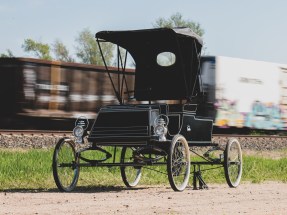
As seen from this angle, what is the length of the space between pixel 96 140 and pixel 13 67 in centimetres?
1440

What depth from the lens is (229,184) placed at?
12.5 meters

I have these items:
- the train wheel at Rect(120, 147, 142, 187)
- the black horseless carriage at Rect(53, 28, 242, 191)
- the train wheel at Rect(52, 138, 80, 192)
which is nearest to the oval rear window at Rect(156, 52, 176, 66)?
the black horseless carriage at Rect(53, 28, 242, 191)

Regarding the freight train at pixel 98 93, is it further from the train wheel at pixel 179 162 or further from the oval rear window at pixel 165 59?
the train wheel at pixel 179 162

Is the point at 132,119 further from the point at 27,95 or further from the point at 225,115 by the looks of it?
the point at 225,115

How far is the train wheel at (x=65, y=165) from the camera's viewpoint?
36.4ft

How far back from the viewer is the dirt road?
8.23m

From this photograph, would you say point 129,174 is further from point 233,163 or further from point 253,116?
point 253,116

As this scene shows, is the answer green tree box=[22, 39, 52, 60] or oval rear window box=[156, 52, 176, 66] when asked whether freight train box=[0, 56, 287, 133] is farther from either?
green tree box=[22, 39, 52, 60]

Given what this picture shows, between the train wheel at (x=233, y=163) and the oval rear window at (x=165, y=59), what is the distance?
6.12 feet

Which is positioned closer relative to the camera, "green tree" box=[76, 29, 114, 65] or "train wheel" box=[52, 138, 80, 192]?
"train wheel" box=[52, 138, 80, 192]

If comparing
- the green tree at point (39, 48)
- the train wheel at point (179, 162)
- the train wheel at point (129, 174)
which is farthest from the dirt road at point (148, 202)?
the green tree at point (39, 48)

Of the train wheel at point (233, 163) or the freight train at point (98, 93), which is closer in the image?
the train wheel at point (233, 163)

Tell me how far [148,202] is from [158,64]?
420cm

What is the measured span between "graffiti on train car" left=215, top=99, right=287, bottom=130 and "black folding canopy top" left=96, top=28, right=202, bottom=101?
18021 millimetres
